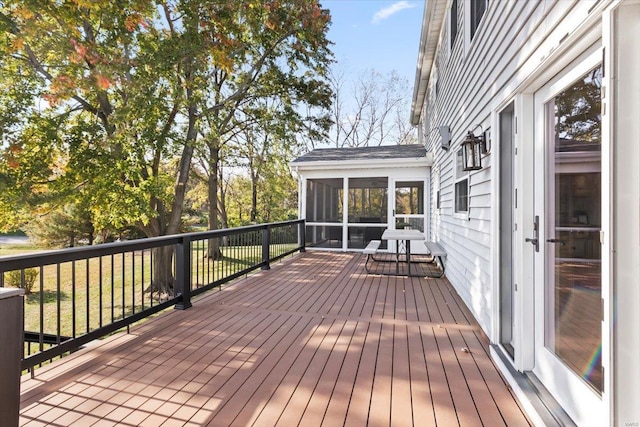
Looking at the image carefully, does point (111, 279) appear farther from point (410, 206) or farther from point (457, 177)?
point (410, 206)

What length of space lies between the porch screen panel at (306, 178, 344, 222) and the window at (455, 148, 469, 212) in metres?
4.10

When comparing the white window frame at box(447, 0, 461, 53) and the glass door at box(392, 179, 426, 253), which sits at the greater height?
the white window frame at box(447, 0, 461, 53)

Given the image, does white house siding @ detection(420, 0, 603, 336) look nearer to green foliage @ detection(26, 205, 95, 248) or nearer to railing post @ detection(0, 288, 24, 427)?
railing post @ detection(0, 288, 24, 427)

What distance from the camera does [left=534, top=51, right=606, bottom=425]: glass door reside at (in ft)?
5.32

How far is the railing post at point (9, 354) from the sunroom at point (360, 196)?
24.1 feet

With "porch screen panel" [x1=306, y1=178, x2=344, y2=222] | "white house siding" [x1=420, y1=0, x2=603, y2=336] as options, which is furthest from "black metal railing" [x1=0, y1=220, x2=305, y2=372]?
"white house siding" [x1=420, y1=0, x2=603, y2=336]

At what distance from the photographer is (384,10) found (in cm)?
1630

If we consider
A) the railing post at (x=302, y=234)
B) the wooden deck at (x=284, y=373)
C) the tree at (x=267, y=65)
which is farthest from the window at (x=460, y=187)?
the tree at (x=267, y=65)

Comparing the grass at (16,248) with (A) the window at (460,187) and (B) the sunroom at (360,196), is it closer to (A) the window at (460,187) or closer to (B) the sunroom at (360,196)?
(B) the sunroom at (360,196)

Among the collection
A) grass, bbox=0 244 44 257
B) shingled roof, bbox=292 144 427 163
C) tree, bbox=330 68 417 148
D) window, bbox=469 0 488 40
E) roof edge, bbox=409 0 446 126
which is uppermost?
tree, bbox=330 68 417 148

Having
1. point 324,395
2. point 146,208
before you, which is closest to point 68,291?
point 146,208

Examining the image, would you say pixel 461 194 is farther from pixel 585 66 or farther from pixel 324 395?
pixel 324 395

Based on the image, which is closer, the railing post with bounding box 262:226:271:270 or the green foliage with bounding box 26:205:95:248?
the railing post with bounding box 262:226:271:270

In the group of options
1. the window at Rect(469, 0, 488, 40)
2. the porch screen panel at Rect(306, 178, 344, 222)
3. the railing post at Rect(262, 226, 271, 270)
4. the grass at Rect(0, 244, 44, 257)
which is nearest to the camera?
the window at Rect(469, 0, 488, 40)
